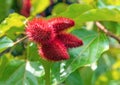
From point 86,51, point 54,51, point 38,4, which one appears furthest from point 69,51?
point 38,4

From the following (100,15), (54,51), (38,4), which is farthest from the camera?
(38,4)

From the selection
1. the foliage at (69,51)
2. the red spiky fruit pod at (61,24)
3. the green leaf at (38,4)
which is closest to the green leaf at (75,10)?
the foliage at (69,51)

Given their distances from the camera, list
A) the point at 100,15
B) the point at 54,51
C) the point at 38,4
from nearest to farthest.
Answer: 1. the point at 54,51
2. the point at 100,15
3. the point at 38,4

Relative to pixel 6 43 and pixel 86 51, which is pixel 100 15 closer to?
pixel 86 51

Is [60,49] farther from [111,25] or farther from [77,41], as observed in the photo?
[111,25]

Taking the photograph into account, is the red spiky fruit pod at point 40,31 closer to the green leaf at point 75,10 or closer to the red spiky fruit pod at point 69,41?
the red spiky fruit pod at point 69,41

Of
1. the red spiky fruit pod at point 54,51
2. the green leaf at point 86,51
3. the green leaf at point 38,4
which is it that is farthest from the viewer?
the green leaf at point 38,4
